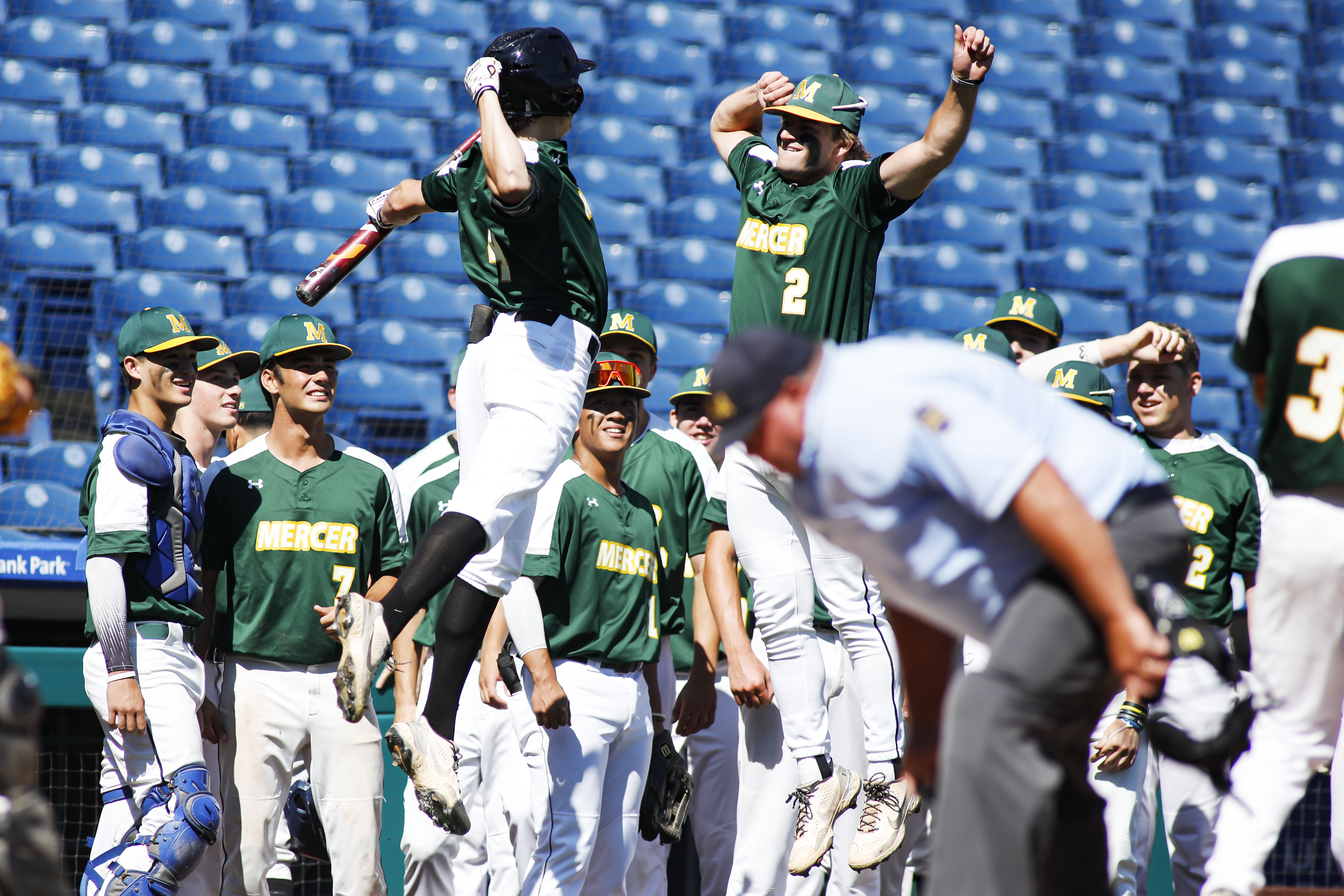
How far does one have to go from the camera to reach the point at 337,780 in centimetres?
507

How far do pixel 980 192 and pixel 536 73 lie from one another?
7.60 metres

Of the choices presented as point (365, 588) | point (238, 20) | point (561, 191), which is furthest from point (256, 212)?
point (561, 191)

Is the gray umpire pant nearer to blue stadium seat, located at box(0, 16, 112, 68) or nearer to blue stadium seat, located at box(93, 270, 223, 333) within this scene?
blue stadium seat, located at box(93, 270, 223, 333)

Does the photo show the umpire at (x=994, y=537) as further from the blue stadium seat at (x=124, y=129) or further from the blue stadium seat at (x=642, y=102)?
the blue stadium seat at (x=642, y=102)

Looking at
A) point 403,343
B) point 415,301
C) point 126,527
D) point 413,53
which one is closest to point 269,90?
point 413,53

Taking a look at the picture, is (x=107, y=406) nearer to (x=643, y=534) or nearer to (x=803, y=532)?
(x=643, y=534)

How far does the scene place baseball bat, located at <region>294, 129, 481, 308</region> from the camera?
13.5ft

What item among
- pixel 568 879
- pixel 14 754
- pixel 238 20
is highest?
pixel 238 20

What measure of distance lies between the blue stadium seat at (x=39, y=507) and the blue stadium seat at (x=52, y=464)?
25 cm

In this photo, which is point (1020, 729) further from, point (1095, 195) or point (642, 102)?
point (1095, 195)

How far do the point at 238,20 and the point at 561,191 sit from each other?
7325mm

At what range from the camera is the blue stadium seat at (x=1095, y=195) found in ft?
36.3

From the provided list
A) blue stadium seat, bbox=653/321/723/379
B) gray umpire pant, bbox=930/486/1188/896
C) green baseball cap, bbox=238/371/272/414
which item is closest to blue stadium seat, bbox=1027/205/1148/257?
blue stadium seat, bbox=653/321/723/379

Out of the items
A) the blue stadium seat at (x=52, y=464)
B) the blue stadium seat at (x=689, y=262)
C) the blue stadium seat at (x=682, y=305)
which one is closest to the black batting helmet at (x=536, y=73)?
the blue stadium seat at (x=52, y=464)
